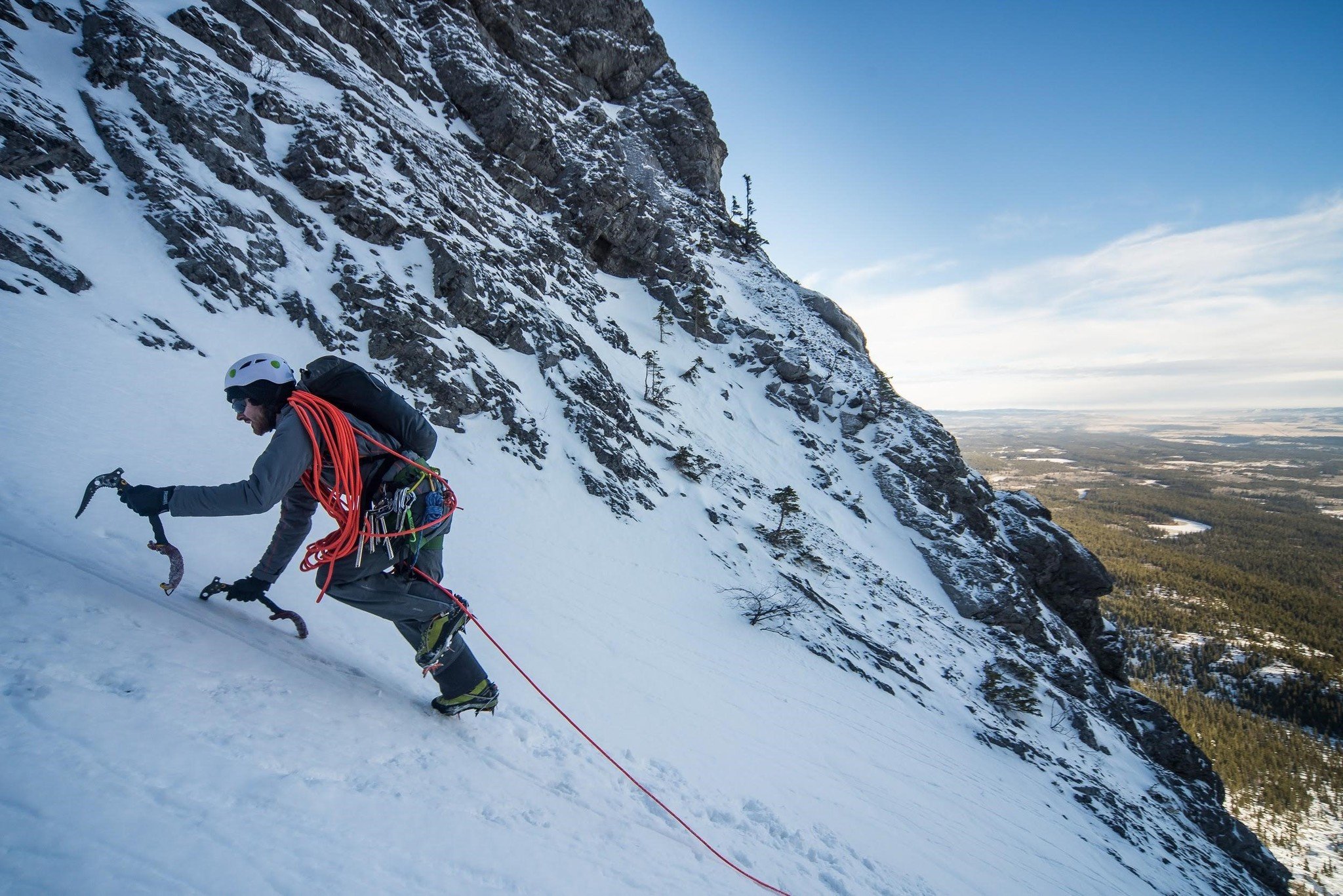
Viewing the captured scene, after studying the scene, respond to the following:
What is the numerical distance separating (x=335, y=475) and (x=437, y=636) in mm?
1270

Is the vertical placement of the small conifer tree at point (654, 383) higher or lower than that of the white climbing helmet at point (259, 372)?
higher

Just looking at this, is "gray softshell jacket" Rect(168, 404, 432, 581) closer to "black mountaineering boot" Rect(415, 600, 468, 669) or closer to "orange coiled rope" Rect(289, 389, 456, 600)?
"orange coiled rope" Rect(289, 389, 456, 600)

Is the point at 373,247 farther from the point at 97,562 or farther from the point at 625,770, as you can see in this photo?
the point at 625,770

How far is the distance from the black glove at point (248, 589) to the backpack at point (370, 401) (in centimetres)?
138

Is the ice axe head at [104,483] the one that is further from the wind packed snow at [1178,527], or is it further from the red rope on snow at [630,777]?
the wind packed snow at [1178,527]

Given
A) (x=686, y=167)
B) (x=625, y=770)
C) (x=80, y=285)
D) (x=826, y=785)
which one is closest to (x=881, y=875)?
(x=826, y=785)

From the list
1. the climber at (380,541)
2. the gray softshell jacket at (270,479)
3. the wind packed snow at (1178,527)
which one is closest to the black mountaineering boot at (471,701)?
the climber at (380,541)

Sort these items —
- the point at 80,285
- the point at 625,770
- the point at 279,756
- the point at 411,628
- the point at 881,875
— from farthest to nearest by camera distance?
the point at 80,285 < the point at 881,875 < the point at 625,770 < the point at 411,628 < the point at 279,756

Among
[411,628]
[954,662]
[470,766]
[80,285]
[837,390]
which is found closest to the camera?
[470,766]

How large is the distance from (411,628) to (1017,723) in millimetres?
16948

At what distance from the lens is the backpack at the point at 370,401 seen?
3.30 m

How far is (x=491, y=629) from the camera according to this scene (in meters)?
5.97

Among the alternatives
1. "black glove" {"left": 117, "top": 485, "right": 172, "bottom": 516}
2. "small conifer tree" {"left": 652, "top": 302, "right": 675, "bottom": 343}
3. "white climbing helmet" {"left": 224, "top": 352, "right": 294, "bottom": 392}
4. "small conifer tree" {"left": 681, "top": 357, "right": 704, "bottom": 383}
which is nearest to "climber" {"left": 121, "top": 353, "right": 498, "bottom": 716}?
"white climbing helmet" {"left": 224, "top": 352, "right": 294, "bottom": 392}

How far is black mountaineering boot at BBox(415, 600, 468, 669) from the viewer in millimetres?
3439
